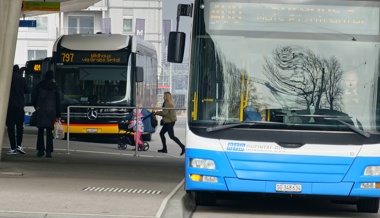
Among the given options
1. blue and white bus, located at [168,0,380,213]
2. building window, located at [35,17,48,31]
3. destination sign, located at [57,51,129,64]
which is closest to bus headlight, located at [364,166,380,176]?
blue and white bus, located at [168,0,380,213]

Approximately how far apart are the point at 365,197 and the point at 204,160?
6.95 ft

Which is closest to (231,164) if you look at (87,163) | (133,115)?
(87,163)

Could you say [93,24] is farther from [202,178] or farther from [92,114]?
[202,178]

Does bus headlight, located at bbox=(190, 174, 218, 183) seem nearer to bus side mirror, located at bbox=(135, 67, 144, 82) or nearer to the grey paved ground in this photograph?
the grey paved ground

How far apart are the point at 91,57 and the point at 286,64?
737 inches

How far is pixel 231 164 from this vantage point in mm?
13211

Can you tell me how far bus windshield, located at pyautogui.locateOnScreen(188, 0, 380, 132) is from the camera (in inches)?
526

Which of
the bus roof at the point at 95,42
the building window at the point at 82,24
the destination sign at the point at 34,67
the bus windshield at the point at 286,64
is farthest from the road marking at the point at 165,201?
the building window at the point at 82,24

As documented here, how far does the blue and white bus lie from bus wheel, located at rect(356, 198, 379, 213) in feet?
1.61

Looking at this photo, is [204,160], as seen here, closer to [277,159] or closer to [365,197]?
[277,159]

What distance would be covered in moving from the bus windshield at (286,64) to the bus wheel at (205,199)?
138cm

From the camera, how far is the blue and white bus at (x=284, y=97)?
1320 centimetres

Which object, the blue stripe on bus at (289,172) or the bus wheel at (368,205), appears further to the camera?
the bus wheel at (368,205)

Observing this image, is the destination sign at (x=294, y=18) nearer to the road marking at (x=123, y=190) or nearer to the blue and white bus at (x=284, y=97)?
the blue and white bus at (x=284, y=97)
